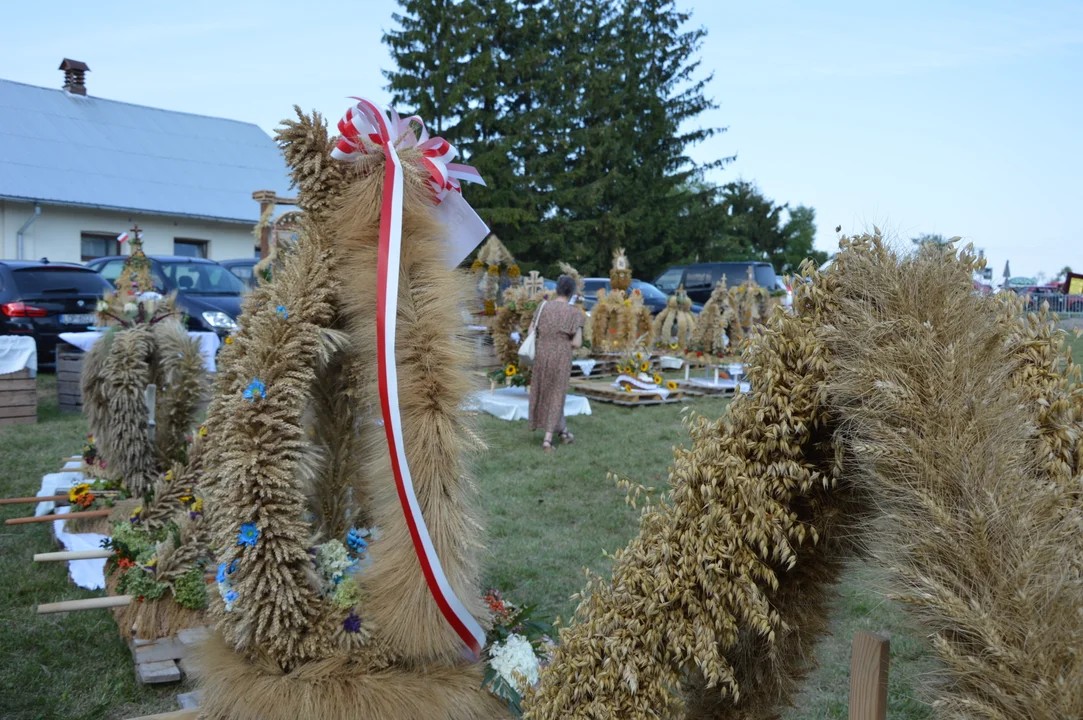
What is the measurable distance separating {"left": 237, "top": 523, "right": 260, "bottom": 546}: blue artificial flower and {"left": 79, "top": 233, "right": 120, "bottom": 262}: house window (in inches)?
917

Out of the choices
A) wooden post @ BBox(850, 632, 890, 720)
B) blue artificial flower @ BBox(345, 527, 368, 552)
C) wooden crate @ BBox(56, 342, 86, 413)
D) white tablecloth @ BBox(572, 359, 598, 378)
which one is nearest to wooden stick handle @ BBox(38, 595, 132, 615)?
blue artificial flower @ BBox(345, 527, 368, 552)

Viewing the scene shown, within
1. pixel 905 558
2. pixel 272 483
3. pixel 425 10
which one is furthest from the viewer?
pixel 425 10

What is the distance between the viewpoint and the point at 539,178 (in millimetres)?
30875

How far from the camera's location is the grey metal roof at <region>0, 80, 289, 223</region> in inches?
899

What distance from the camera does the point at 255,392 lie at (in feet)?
10.3

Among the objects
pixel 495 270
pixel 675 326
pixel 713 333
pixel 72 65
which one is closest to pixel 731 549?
pixel 495 270

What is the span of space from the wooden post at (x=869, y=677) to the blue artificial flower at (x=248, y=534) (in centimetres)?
223

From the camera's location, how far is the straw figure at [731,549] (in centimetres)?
169

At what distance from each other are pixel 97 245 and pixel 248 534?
2412 cm

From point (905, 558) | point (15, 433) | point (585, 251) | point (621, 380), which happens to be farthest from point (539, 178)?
point (905, 558)

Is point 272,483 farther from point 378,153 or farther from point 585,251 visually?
point 585,251

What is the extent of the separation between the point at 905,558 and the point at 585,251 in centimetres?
3059

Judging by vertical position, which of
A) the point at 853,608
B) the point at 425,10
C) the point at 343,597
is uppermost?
the point at 425,10

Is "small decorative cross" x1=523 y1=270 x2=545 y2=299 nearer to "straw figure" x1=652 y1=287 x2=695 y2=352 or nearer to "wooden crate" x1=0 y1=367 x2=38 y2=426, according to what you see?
"straw figure" x1=652 y1=287 x2=695 y2=352
